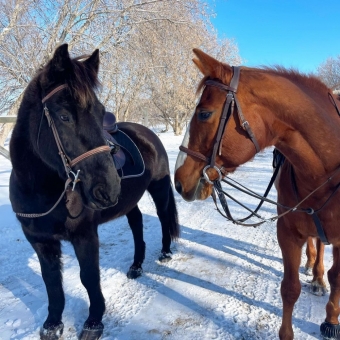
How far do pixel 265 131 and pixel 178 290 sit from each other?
6.70ft

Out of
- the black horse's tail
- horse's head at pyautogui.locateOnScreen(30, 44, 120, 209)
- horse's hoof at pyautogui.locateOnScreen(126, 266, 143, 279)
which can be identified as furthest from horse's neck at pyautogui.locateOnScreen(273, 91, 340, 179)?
the black horse's tail

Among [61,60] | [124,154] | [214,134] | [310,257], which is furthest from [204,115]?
[310,257]

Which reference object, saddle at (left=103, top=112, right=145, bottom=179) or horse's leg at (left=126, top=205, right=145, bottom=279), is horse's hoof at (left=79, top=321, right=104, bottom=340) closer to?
horse's leg at (left=126, top=205, right=145, bottom=279)

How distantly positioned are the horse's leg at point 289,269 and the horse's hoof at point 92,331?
57.1 inches

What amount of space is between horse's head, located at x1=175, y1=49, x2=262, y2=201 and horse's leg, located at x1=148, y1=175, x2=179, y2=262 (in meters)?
2.12

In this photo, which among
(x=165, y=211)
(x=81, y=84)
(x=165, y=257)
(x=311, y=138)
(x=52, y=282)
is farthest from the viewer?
(x=165, y=211)

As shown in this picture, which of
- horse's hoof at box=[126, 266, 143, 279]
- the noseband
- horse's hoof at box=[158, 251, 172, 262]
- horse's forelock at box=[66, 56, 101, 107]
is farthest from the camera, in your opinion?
horse's hoof at box=[158, 251, 172, 262]

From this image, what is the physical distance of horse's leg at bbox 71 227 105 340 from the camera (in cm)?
232

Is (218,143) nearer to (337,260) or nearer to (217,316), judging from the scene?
(337,260)

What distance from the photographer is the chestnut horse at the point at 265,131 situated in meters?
1.66

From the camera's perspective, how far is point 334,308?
7.70 ft

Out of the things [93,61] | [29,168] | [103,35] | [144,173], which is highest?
[103,35]

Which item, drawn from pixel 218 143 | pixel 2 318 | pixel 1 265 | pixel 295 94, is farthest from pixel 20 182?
pixel 295 94

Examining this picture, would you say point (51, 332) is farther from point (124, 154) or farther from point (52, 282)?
point (124, 154)
